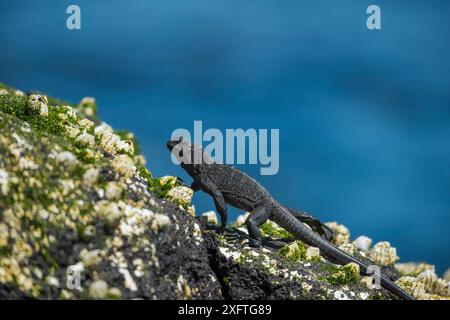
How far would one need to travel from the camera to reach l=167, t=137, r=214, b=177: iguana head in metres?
9.88

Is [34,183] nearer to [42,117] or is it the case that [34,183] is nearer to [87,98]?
[42,117]

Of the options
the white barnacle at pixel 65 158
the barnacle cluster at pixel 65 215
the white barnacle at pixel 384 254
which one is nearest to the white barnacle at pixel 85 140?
the barnacle cluster at pixel 65 215

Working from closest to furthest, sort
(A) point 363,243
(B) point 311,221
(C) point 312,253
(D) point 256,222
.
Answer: (C) point 312,253 < (D) point 256,222 < (B) point 311,221 < (A) point 363,243

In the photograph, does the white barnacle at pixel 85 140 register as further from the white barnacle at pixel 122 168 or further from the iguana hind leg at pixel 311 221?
the iguana hind leg at pixel 311 221

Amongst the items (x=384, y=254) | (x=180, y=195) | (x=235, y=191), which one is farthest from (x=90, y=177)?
(x=384, y=254)

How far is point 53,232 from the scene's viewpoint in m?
6.83

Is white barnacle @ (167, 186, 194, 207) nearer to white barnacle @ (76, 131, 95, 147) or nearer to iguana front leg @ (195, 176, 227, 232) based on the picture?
iguana front leg @ (195, 176, 227, 232)

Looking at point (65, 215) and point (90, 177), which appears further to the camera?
point (90, 177)

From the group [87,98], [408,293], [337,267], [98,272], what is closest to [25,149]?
[98,272]

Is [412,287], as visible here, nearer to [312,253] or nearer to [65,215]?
[312,253]

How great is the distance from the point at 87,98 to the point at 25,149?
11794 millimetres

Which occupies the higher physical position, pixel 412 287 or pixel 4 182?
pixel 4 182

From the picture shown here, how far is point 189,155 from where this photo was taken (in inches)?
390

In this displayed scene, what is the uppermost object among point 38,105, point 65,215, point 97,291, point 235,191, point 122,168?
point 38,105
